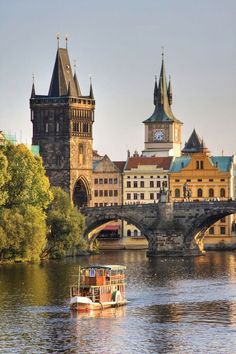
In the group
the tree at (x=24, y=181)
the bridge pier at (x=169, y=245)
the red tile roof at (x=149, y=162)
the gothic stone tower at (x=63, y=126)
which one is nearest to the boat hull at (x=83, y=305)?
the tree at (x=24, y=181)

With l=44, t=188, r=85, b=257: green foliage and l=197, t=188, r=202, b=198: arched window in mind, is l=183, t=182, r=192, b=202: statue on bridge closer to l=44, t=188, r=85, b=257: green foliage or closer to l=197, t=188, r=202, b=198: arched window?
l=197, t=188, r=202, b=198: arched window

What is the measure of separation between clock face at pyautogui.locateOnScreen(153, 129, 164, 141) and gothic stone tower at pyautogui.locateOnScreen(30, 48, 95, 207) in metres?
26.9

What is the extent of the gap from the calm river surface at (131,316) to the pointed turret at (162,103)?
77.6 meters

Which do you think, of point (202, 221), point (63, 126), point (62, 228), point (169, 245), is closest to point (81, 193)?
point (63, 126)

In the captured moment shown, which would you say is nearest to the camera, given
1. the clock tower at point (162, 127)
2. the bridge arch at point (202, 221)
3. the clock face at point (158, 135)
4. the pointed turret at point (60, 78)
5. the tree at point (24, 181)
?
the tree at point (24, 181)

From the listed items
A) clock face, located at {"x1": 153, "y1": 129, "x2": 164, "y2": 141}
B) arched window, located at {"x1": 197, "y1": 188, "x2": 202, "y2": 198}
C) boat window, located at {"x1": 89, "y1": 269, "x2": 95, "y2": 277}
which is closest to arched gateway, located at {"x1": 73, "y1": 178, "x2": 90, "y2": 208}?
arched window, located at {"x1": 197, "y1": 188, "x2": 202, "y2": 198}

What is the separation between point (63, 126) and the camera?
167 meters

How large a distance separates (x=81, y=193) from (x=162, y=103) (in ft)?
99.2

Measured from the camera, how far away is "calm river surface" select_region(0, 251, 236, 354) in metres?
73.8

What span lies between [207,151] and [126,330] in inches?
4405

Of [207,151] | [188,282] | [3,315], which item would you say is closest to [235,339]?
[3,315]

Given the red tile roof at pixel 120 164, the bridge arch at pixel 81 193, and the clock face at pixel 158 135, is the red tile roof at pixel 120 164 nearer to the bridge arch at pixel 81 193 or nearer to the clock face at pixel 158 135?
the bridge arch at pixel 81 193

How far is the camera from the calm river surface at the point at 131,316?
73812 mm

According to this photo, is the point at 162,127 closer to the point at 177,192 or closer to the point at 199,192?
the point at 177,192
